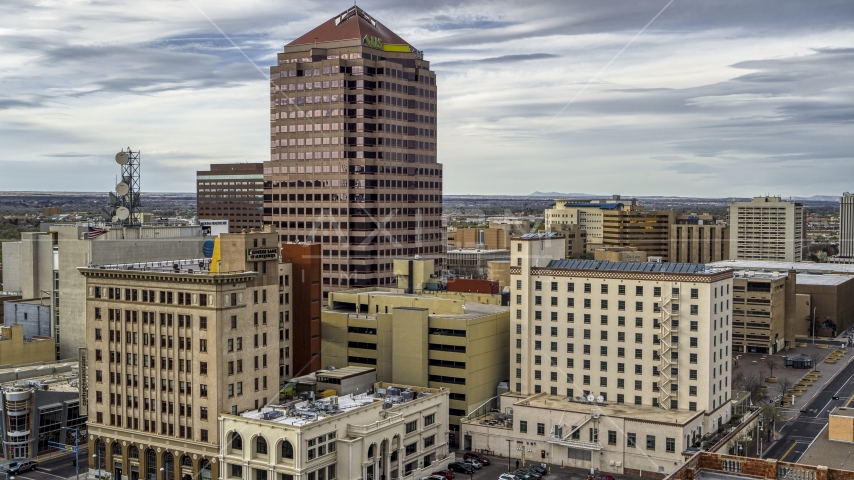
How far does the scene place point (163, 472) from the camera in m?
101

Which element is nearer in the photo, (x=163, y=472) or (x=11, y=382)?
(x=163, y=472)

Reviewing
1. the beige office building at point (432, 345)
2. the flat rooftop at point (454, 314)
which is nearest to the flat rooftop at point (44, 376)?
the beige office building at point (432, 345)

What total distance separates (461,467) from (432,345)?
65.1 ft

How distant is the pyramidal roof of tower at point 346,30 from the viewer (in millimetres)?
189375

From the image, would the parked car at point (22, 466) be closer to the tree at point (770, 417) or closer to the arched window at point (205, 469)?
the arched window at point (205, 469)

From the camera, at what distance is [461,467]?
355ft

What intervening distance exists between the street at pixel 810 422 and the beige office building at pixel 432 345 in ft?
124

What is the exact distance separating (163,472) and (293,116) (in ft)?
336

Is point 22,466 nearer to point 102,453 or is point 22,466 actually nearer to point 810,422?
point 102,453

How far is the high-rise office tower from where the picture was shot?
184 meters

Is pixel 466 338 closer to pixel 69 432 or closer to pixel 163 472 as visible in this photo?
pixel 163 472

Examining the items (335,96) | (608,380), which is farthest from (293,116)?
(608,380)

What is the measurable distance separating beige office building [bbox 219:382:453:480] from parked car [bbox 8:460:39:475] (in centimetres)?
2840

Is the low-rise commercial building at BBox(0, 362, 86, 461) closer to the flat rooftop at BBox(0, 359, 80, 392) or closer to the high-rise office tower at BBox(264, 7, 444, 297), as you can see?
the flat rooftop at BBox(0, 359, 80, 392)
